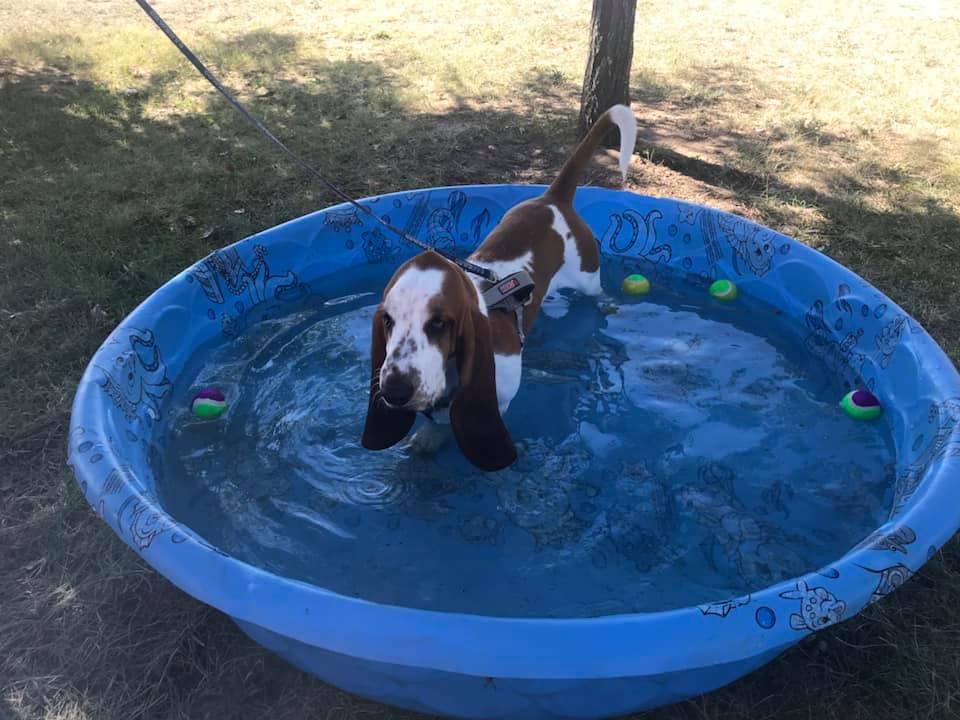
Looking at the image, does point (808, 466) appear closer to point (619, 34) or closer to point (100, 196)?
point (619, 34)

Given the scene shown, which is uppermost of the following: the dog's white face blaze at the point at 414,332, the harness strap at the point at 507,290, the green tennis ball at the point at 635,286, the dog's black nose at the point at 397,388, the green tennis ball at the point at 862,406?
the dog's white face blaze at the point at 414,332

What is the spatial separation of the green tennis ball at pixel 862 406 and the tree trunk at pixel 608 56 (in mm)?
3095

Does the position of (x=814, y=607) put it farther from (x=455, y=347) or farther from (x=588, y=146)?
(x=588, y=146)

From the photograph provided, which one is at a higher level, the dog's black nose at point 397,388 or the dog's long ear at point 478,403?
the dog's black nose at point 397,388

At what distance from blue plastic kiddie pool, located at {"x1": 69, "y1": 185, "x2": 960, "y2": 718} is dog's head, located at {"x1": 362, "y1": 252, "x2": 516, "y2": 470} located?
0.99 ft

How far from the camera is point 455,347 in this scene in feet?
8.13

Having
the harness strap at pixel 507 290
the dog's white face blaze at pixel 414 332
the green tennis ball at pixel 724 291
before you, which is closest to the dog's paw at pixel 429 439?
the harness strap at pixel 507 290

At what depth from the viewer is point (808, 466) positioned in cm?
303

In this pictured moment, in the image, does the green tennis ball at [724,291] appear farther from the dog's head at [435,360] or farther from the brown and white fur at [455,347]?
the dog's head at [435,360]

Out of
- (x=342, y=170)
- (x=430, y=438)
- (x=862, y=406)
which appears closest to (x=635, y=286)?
(x=862, y=406)

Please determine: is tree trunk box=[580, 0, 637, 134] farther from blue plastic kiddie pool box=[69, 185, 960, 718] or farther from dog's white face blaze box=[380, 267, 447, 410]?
dog's white face blaze box=[380, 267, 447, 410]

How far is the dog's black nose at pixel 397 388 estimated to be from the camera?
2240 mm

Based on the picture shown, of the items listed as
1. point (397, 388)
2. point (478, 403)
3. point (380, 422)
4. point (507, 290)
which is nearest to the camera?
point (397, 388)

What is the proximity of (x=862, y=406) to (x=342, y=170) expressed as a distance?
3.83 meters
